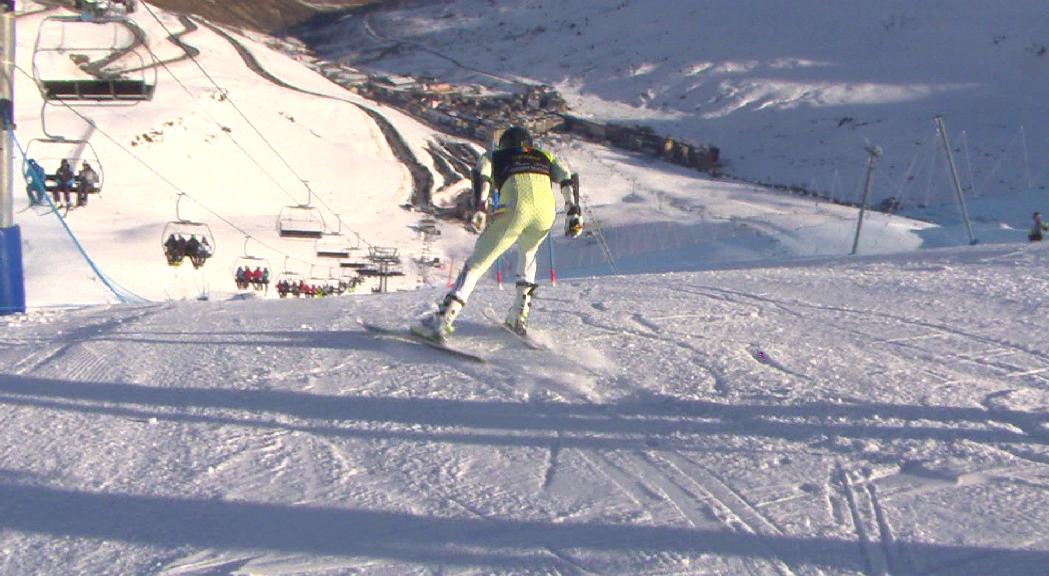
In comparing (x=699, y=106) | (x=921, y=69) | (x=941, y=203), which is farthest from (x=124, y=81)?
(x=921, y=69)

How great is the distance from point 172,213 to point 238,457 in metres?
28.7

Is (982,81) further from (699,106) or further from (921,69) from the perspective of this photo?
(699,106)

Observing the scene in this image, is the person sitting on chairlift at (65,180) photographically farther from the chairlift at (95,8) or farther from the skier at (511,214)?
the skier at (511,214)

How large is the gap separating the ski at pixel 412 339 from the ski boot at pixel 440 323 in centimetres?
3

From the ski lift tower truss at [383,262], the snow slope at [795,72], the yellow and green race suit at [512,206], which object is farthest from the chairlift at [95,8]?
the snow slope at [795,72]

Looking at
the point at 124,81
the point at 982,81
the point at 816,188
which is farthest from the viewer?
the point at 982,81

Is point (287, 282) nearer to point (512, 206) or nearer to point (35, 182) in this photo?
point (35, 182)

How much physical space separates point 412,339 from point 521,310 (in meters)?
0.62

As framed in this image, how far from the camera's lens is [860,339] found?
5336 mm

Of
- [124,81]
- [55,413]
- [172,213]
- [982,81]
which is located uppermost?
[982,81]

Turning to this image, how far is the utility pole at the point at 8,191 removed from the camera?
768 cm

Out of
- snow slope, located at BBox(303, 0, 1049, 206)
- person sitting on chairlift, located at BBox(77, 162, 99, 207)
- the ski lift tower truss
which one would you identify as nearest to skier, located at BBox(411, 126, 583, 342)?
person sitting on chairlift, located at BBox(77, 162, 99, 207)

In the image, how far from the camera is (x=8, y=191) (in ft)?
26.1

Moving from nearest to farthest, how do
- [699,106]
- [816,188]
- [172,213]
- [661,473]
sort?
[661,473] → [172,213] → [816,188] → [699,106]
